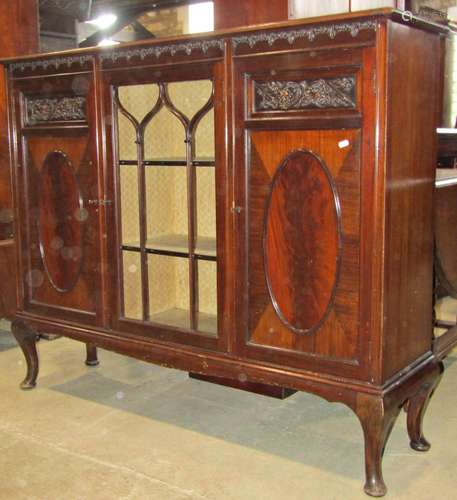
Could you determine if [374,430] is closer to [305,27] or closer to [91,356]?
[305,27]

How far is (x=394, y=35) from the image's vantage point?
6.67 feet

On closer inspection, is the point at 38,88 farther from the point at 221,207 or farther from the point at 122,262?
the point at 221,207

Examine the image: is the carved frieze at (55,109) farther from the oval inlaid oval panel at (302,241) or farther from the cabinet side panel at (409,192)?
the cabinet side panel at (409,192)

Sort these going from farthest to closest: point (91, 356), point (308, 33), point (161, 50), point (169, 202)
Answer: point (91, 356) → point (169, 202) → point (161, 50) → point (308, 33)

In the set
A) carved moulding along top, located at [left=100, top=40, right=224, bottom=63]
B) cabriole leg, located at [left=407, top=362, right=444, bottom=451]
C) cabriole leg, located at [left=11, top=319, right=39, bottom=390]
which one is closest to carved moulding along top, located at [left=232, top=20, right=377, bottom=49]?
carved moulding along top, located at [left=100, top=40, right=224, bottom=63]

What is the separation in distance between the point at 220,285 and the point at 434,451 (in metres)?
1.03

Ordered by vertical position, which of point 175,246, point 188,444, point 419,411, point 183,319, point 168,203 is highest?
point 168,203

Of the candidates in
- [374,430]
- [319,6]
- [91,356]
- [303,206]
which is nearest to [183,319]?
[303,206]

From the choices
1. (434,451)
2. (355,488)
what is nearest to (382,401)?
(355,488)

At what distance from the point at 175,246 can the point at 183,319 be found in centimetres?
29

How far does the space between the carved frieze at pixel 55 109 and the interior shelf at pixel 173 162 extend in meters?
0.30

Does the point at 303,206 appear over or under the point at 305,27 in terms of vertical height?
under

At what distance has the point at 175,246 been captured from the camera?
2.71 metres

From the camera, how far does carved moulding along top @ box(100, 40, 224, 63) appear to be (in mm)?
2352
